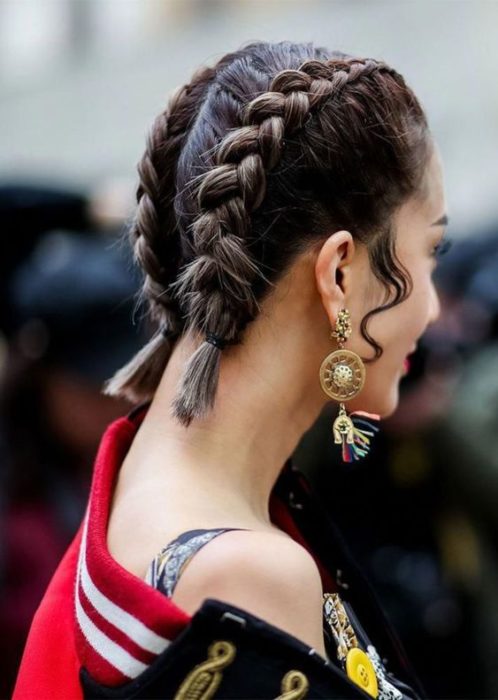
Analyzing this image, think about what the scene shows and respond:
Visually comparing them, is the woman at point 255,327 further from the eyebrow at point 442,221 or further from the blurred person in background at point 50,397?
the blurred person in background at point 50,397

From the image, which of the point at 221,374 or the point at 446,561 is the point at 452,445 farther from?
the point at 221,374

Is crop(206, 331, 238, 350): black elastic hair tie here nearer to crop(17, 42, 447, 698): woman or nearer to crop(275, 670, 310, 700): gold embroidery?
crop(17, 42, 447, 698): woman

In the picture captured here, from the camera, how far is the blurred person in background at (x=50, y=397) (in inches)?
120

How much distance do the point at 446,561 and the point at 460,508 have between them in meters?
0.18

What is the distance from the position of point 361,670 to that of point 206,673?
342mm

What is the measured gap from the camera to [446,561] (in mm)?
3771

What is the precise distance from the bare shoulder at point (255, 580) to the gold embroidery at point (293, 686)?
53 millimetres

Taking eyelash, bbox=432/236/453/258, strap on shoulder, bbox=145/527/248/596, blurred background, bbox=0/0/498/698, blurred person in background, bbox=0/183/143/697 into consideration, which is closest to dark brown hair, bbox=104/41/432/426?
eyelash, bbox=432/236/453/258

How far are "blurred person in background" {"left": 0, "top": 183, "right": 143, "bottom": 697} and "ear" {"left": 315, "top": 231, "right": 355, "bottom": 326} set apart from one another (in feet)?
5.03

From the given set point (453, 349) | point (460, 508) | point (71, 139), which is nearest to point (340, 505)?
point (460, 508)

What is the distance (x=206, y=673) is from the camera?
1.45m

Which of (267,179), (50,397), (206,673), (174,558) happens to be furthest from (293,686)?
(50,397)

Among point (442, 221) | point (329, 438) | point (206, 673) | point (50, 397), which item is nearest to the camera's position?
point (206, 673)

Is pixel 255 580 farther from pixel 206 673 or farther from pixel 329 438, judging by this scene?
pixel 329 438
